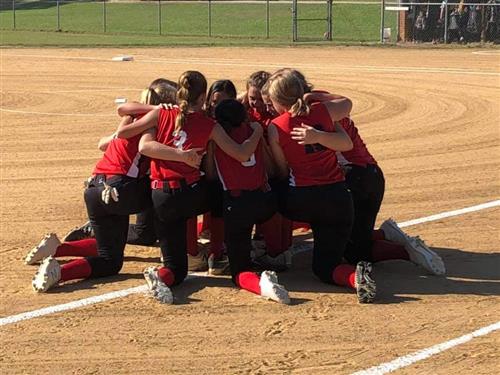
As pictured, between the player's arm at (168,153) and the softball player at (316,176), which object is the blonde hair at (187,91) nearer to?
the player's arm at (168,153)

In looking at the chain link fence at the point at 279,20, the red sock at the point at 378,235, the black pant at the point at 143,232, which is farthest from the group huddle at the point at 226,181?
the chain link fence at the point at 279,20

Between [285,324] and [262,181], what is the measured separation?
1.34m

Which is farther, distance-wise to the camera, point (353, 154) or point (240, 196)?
point (353, 154)

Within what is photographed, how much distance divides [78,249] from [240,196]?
5.25 feet

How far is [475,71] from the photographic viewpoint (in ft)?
78.1

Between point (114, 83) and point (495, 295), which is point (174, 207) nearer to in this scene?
point (495, 295)

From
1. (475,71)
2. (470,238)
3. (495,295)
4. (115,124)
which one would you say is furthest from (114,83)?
(495,295)

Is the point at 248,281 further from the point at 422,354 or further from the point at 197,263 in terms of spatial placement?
the point at 422,354

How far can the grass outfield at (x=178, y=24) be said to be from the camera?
38188 mm

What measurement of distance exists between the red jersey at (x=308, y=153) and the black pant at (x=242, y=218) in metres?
0.27

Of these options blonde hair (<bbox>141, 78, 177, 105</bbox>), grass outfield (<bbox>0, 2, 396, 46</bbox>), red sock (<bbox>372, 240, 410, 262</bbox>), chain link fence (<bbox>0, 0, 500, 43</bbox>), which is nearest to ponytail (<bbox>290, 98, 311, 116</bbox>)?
blonde hair (<bbox>141, 78, 177, 105</bbox>)

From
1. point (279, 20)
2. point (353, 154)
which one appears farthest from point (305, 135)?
point (279, 20)

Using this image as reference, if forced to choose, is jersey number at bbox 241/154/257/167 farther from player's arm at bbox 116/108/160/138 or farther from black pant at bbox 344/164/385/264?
black pant at bbox 344/164/385/264

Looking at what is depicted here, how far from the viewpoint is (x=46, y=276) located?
704cm
